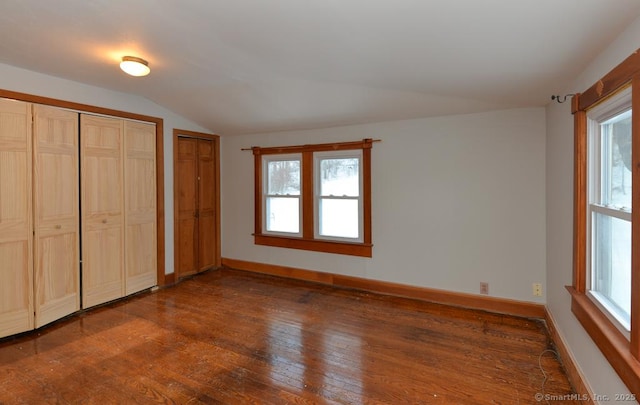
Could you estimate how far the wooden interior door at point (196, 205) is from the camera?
15.3 ft

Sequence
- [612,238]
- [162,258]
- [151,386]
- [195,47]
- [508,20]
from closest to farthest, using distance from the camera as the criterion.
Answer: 1. [508,20]
2. [612,238]
3. [151,386]
4. [195,47]
5. [162,258]

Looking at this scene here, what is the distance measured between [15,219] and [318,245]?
3.12 metres

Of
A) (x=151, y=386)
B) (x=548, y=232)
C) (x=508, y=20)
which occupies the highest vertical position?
(x=508, y=20)

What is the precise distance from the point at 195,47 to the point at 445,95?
219 centimetres

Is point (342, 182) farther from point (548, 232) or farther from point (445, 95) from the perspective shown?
point (548, 232)

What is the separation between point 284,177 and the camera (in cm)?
486

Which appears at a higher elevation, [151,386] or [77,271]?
[77,271]

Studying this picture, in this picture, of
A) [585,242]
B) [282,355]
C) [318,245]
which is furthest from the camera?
[318,245]

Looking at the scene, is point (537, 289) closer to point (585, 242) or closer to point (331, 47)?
point (585, 242)

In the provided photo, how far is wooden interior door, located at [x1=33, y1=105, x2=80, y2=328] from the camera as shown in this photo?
3.10 m

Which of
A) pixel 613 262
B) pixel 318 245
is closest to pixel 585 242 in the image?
pixel 613 262

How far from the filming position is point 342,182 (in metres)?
4.38

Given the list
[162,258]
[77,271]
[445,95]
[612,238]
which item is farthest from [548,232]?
[77,271]

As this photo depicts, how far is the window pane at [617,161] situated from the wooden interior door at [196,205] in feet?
14.6
